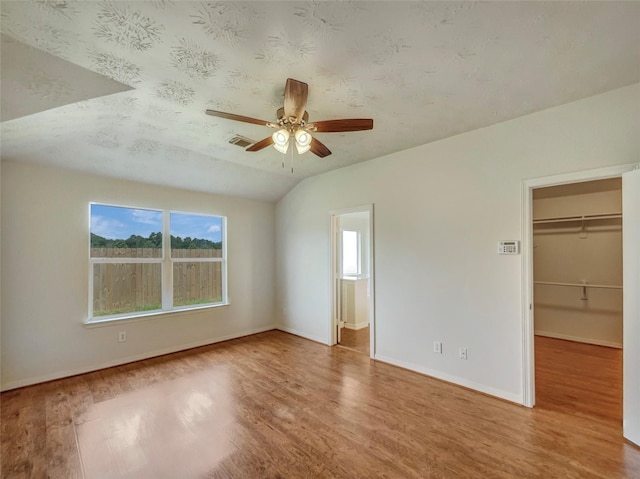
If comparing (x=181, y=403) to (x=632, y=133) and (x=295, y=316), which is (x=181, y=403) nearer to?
(x=295, y=316)

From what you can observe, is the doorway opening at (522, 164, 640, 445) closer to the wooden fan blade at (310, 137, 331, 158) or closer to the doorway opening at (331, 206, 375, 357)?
the doorway opening at (331, 206, 375, 357)

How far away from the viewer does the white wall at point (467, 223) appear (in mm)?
2449

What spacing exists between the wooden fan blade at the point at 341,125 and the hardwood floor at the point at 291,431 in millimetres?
2418

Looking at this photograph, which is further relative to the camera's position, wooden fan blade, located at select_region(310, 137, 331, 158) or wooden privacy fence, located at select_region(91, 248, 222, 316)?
wooden privacy fence, located at select_region(91, 248, 222, 316)

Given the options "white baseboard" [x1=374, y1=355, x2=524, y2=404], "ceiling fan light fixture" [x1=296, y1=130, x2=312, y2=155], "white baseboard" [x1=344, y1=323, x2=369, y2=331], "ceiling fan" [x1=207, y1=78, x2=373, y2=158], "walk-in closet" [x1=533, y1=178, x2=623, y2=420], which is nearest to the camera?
"ceiling fan" [x1=207, y1=78, x2=373, y2=158]

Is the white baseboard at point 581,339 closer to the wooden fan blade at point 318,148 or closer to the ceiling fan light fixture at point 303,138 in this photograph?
the wooden fan blade at point 318,148

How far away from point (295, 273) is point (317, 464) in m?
3.34

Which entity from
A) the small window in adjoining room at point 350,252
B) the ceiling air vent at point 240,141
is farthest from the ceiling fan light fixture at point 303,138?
the small window in adjoining room at point 350,252

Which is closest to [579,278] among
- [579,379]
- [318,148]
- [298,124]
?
[579,379]

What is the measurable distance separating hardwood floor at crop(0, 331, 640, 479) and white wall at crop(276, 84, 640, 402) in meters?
0.41

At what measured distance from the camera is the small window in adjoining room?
629 cm

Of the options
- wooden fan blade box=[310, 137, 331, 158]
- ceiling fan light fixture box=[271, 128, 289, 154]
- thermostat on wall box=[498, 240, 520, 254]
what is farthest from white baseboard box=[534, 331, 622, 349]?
ceiling fan light fixture box=[271, 128, 289, 154]

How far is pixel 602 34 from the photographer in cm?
171

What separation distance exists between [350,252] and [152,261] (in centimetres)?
389
